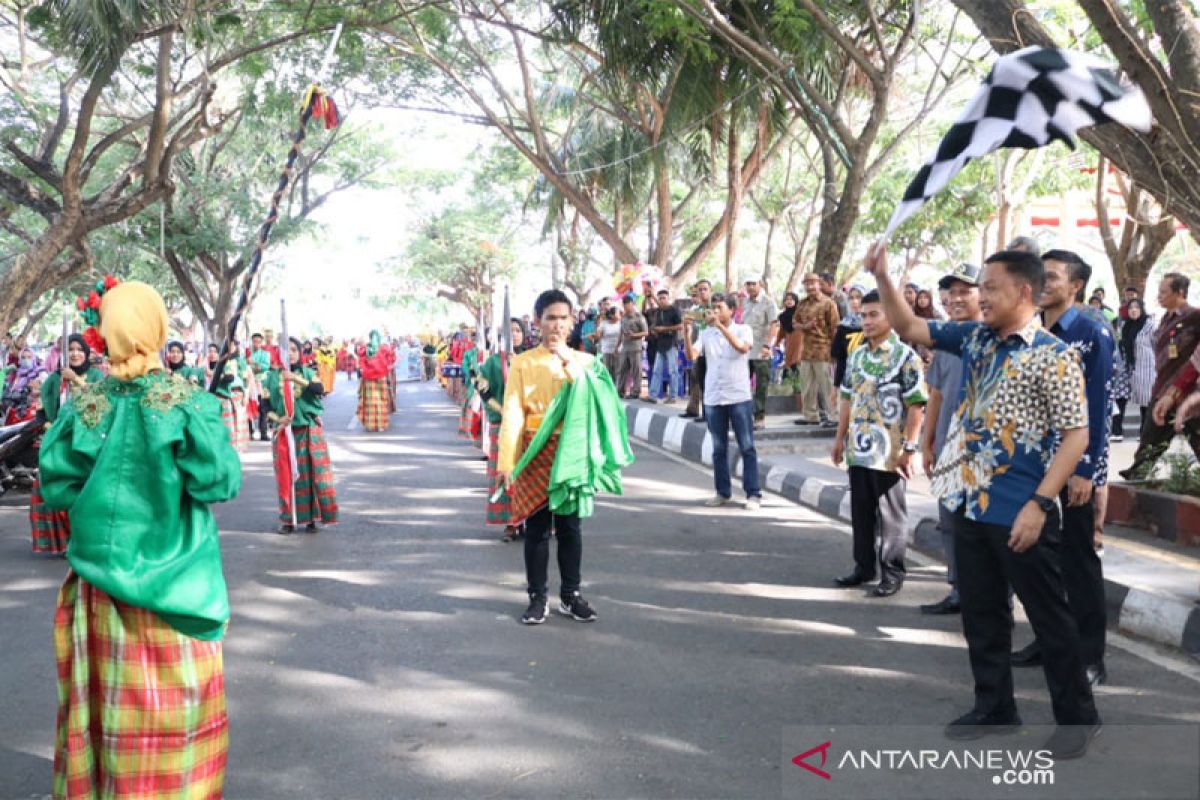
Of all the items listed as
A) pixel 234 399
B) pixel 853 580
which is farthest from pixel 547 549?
pixel 234 399

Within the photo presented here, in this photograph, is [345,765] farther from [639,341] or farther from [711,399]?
[639,341]

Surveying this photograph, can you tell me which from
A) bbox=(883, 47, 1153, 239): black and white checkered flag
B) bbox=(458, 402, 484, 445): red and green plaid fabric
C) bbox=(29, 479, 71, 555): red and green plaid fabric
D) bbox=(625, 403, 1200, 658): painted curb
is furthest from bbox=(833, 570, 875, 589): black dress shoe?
bbox=(29, 479, 71, 555): red and green plaid fabric

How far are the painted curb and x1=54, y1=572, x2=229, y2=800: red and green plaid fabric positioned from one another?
13.4 ft

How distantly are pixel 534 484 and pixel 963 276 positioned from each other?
2309 mm

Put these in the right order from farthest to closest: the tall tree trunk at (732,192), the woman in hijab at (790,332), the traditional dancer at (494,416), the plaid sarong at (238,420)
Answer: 1. the tall tree trunk at (732,192)
2. the plaid sarong at (238,420)
3. the woman in hijab at (790,332)
4. the traditional dancer at (494,416)

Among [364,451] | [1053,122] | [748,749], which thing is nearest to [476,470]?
[364,451]

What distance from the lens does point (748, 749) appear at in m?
3.83

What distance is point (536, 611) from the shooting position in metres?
5.57

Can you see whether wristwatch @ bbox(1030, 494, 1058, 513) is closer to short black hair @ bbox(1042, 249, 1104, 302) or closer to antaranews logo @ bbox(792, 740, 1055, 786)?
antaranews logo @ bbox(792, 740, 1055, 786)

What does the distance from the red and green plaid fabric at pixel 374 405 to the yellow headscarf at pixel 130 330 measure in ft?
48.2

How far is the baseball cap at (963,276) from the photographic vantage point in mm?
5012

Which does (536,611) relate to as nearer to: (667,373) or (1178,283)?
(1178,283)

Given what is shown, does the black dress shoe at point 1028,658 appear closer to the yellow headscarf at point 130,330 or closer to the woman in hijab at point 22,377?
the yellow headscarf at point 130,330

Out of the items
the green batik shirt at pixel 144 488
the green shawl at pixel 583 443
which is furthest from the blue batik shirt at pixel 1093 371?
the green batik shirt at pixel 144 488
